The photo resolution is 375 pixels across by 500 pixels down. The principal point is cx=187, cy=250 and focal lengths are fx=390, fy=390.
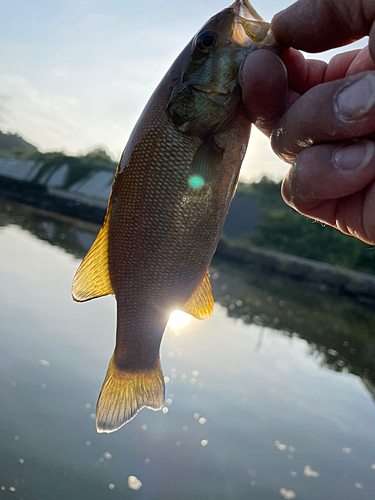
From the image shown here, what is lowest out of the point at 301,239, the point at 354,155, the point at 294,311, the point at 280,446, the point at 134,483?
the point at 301,239

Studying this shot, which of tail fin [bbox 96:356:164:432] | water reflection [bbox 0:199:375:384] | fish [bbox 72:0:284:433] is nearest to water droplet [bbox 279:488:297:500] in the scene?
tail fin [bbox 96:356:164:432]

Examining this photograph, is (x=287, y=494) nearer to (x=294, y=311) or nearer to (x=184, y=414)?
(x=184, y=414)

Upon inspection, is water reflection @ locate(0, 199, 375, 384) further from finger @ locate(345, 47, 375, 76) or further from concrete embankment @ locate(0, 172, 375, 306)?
finger @ locate(345, 47, 375, 76)

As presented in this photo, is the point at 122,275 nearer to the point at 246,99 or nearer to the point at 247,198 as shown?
the point at 246,99

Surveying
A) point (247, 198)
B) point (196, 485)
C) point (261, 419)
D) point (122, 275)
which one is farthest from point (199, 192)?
point (247, 198)

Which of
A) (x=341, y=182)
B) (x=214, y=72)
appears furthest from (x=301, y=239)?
(x=341, y=182)

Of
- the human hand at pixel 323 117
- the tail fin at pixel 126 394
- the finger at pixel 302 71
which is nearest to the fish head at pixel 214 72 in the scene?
the human hand at pixel 323 117
